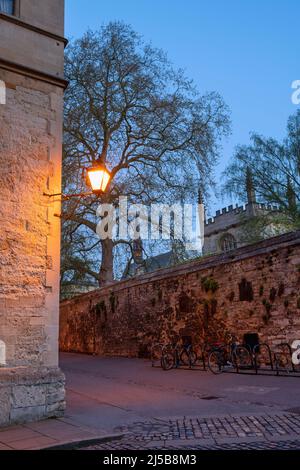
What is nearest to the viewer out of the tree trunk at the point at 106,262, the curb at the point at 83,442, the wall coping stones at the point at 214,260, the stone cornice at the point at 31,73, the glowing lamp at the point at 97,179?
the curb at the point at 83,442

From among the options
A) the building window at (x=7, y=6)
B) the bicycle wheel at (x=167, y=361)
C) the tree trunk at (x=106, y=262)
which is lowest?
the bicycle wheel at (x=167, y=361)

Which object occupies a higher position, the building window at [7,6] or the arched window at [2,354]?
the building window at [7,6]

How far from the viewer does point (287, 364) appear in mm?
11508

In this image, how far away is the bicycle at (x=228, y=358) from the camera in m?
12.0

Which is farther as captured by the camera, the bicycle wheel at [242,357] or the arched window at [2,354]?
the bicycle wheel at [242,357]

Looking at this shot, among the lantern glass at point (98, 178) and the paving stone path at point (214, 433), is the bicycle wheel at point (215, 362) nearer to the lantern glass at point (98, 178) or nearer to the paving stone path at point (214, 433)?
the paving stone path at point (214, 433)

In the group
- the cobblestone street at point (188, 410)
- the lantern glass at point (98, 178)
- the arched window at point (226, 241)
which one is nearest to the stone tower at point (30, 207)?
the lantern glass at point (98, 178)

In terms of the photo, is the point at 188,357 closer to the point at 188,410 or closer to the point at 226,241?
the point at 188,410

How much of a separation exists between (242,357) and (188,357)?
5.46ft

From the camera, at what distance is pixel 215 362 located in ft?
40.6

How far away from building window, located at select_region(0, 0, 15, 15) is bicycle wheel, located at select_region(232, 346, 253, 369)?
939 centimetres

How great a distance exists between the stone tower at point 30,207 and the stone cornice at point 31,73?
1cm

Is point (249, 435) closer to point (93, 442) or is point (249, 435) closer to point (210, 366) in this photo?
point (93, 442)

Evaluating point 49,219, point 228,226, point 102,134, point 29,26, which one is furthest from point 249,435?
point 228,226
